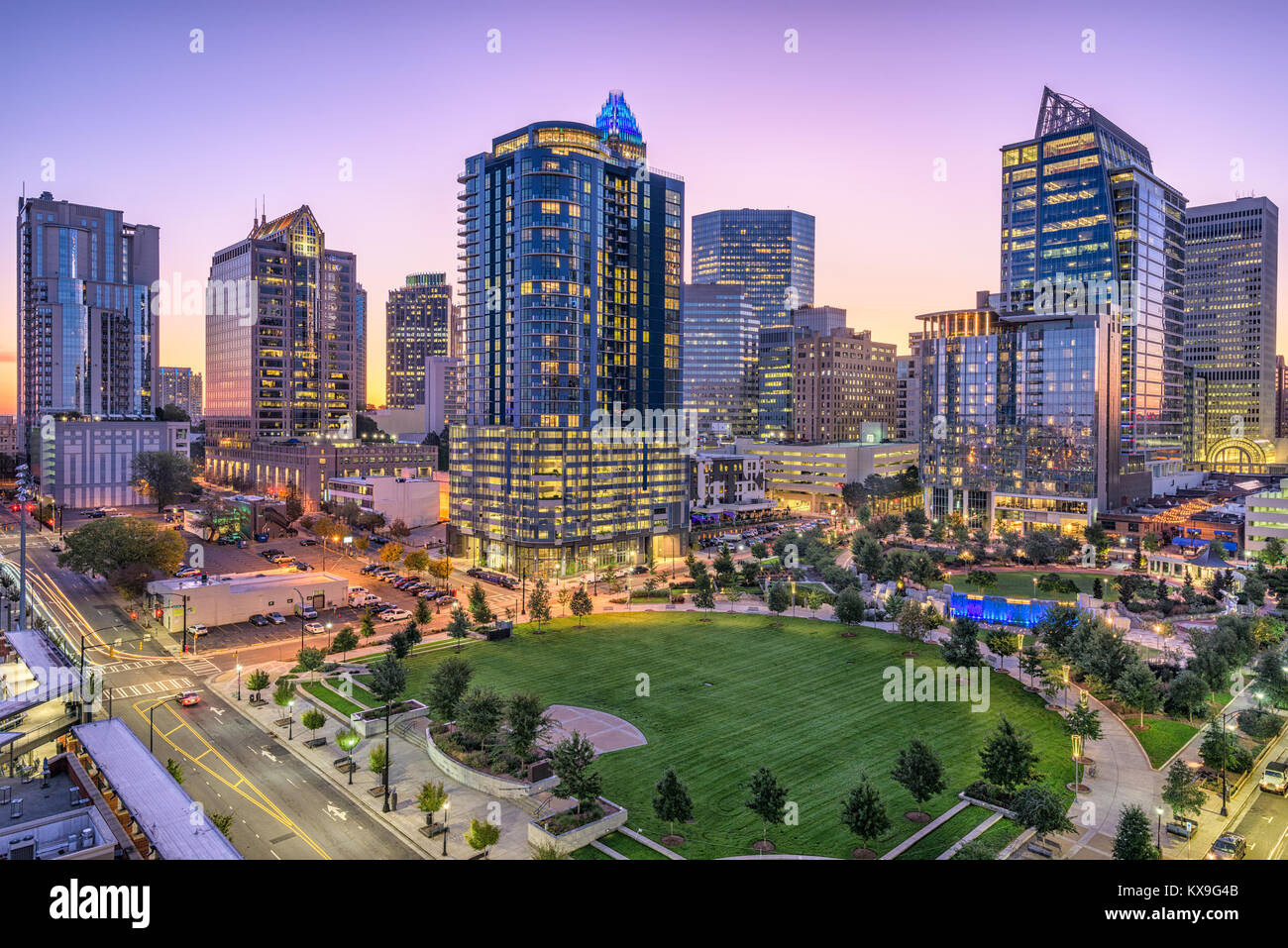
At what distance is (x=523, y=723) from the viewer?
37.3 m

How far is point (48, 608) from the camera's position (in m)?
70.2

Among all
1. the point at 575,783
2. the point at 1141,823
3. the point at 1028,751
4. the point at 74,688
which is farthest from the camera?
the point at 74,688

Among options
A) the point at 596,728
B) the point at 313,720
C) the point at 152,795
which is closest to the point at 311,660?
the point at 313,720

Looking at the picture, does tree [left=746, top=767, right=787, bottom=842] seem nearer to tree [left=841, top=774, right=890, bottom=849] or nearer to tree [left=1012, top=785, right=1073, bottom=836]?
tree [left=841, top=774, right=890, bottom=849]

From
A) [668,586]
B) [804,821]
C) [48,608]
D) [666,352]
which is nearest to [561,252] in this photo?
[666,352]

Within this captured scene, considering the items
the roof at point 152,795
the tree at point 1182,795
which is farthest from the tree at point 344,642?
the tree at point 1182,795

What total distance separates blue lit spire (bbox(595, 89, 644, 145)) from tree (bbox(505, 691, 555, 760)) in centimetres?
8020

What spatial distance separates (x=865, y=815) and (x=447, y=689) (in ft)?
70.7

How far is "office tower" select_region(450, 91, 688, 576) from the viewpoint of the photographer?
88.9m

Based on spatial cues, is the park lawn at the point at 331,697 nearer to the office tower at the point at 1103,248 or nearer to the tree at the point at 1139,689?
the tree at the point at 1139,689

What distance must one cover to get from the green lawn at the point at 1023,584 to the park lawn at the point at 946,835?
48.1 metres
